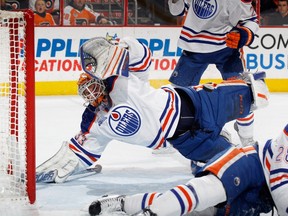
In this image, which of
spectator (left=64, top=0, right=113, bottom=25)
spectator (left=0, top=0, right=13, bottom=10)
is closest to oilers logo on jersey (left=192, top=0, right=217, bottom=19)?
spectator (left=0, top=0, right=13, bottom=10)

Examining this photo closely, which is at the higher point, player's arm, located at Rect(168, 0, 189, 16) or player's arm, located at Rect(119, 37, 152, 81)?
player's arm, located at Rect(119, 37, 152, 81)

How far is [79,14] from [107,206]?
4165mm

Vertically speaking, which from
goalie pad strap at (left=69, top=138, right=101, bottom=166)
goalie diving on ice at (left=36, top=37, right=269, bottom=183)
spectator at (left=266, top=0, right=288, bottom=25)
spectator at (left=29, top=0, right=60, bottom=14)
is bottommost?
spectator at (left=266, top=0, right=288, bottom=25)

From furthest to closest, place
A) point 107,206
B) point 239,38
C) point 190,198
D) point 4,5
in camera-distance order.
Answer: point 4,5
point 239,38
point 107,206
point 190,198

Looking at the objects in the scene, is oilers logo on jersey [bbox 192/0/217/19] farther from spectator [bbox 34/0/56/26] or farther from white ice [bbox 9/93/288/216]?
spectator [bbox 34/0/56/26]

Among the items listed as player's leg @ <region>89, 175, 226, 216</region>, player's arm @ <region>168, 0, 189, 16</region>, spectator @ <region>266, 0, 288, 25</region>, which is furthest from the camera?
spectator @ <region>266, 0, 288, 25</region>

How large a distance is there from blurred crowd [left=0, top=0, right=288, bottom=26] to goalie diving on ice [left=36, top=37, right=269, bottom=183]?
131 inches

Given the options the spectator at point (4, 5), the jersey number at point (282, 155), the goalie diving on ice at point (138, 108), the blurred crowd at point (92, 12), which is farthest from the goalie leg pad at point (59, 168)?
the blurred crowd at point (92, 12)

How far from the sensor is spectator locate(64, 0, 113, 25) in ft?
22.5

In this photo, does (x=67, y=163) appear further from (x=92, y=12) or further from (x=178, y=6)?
(x=92, y=12)

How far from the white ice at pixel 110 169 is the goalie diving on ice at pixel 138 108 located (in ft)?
0.42

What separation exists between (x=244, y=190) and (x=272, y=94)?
14.9ft

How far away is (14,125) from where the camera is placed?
3.19 metres

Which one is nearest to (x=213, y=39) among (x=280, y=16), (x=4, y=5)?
(x=4, y=5)
